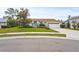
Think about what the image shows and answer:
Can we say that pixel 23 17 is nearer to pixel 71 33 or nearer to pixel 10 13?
pixel 10 13

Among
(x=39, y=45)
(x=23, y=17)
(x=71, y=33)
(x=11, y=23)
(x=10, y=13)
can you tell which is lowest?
(x=39, y=45)

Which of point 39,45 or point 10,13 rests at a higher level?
point 10,13

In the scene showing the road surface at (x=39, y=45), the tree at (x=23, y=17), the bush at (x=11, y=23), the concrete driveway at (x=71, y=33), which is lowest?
the road surface at (x=39, y=45)

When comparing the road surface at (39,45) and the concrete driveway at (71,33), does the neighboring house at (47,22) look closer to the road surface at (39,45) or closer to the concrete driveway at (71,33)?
the concrete driveway at (71,33)

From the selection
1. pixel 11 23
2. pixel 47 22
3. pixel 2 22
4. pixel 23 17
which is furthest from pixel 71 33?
pixel 2 22

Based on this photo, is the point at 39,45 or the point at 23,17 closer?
the point at 39,45

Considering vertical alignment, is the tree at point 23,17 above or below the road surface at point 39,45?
above

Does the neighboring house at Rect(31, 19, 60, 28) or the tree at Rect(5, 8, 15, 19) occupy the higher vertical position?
the tree at Rect(5, 8, 15, 19)

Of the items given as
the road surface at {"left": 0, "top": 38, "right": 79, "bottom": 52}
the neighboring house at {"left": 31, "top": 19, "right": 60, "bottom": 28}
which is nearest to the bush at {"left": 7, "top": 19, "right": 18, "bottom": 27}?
the road surface at {"left": 0, "top": 38, "right": 79, "bottom": 52}

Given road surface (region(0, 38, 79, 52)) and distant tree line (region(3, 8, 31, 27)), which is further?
distant tree line (region(3, 8, 31, 27))

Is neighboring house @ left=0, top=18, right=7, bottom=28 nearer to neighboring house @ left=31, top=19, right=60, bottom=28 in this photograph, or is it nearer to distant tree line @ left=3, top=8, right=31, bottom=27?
distant tree line @ left=3, top=8, right=31, bottom=27

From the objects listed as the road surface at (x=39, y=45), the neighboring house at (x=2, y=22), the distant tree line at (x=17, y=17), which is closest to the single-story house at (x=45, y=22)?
the neighboring house at (x=2, y=22)

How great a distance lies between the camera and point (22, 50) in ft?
16.1
